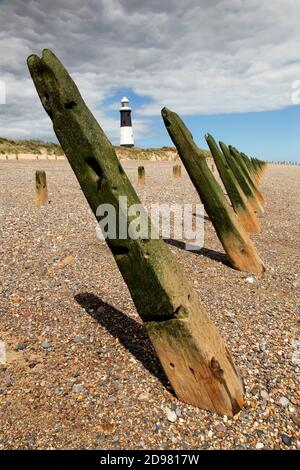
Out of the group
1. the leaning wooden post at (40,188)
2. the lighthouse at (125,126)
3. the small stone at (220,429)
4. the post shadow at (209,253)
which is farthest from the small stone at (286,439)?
the lighthouse at (125,126)

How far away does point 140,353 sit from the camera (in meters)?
3.74

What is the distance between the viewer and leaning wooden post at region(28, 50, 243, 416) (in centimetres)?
275

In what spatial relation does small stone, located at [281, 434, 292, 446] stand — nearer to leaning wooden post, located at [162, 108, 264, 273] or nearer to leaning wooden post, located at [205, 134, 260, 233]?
leaning wooden post, located at [162, 108, 264, 273]

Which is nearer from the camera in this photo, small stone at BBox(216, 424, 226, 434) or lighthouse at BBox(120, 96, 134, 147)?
small stone at BBox(216, 424, 226, 434)

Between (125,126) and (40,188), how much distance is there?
62025 mm

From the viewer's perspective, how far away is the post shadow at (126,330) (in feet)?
11.6

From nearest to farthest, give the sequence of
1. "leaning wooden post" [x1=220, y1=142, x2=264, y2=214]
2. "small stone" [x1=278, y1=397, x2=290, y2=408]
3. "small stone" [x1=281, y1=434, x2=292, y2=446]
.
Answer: "small stone" [x1=281, y1=434, x2=292, y2=446], "small stone" [x1=278, y1=397, x2=290, y2=408], "leaning wooden post" [x1=220, y1=142, x2=264, y2=214]

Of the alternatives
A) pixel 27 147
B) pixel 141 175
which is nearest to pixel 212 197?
pixel 141 175

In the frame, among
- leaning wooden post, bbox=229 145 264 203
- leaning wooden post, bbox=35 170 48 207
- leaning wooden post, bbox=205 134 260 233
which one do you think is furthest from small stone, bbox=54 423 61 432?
leaning wooden post, bbox=229 145 264 203

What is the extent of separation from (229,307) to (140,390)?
2.01 metres

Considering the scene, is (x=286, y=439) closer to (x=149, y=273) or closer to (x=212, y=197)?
(x=149, y=273)

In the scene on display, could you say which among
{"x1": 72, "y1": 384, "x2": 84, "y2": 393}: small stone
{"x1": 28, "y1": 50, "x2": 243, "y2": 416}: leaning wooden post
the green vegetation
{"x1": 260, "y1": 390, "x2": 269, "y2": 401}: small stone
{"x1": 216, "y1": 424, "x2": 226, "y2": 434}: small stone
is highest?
the green vegetation

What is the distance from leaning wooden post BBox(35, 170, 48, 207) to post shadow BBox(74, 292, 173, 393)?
20.9ft
